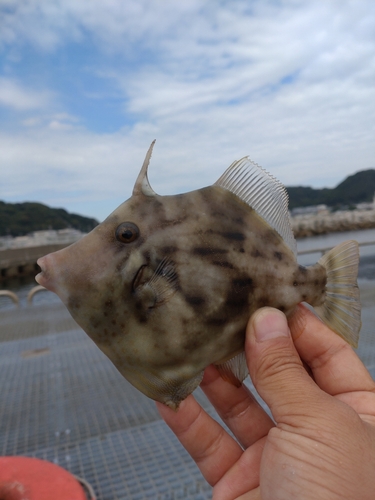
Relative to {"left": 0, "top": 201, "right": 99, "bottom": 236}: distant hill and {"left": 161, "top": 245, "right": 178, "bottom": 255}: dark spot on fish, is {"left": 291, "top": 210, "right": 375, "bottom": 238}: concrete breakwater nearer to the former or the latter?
{"left": 0, "top": 201, "right": 99, "bottom": 236}: distant hill

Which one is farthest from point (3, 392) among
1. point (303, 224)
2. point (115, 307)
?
point (303, 224)

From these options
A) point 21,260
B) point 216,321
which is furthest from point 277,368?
point 21,260

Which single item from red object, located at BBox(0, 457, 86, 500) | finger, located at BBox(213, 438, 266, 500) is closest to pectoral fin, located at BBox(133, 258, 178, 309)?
finger, located at BBox(213, 438, 266, 500)

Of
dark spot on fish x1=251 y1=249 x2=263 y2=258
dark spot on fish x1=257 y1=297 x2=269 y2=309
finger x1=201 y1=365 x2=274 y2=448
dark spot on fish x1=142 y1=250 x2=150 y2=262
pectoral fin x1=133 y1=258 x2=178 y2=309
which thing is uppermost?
dark spot on fish x1=142 y1=250 x2=150 y2=262

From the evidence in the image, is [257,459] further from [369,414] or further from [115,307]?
[115,307]

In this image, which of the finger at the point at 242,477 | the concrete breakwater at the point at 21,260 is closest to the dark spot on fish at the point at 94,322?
the finger at the point at 242,477
